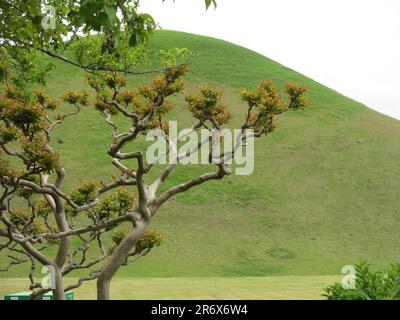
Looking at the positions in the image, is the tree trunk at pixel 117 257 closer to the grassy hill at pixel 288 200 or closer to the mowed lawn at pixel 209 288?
the mowed lawn at pixel 209 288

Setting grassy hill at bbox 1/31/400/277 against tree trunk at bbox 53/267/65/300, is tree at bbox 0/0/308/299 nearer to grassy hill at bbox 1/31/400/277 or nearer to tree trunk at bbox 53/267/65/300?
tree trunk at bbox 53/267/65/300

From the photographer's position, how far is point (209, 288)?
28.2 metres

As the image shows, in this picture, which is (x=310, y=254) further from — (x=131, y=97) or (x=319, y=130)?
(x=131, y=97)

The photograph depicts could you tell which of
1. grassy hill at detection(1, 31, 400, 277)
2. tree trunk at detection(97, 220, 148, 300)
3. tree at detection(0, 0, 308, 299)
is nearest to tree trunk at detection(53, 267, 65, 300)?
tree at detection(0, 0, 308, 299)

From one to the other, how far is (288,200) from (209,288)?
689 inches

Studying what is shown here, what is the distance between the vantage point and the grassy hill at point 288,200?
36.6 m

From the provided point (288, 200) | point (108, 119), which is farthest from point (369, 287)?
point (288, 200)

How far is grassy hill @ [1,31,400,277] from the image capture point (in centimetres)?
3662

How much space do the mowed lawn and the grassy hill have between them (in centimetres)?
237

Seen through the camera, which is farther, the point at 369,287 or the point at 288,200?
the point at 288,200

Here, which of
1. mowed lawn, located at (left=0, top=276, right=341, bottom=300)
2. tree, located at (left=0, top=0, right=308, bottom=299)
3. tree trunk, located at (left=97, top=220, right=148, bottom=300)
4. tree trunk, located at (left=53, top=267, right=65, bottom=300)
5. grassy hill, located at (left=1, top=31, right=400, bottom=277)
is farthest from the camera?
grassy hill, located at (left=1, top=31, right=400, bottom=277)

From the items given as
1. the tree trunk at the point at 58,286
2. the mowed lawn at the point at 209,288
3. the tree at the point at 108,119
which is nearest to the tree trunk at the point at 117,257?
the tree at the point at 108,119

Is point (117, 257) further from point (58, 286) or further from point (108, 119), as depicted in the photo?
point (108, 119)
